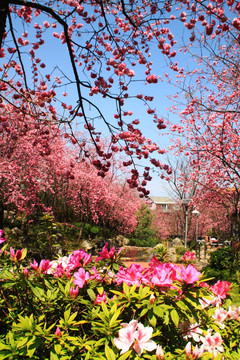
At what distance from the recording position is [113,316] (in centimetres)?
154

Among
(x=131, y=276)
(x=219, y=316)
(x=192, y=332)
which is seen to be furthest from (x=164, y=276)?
(x=219, y=316)

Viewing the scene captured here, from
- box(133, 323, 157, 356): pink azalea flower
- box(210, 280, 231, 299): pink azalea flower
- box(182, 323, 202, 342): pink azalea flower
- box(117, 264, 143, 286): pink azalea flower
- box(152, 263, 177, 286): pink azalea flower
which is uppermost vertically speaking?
box(152, 263, 177, 286): pink azalea flower

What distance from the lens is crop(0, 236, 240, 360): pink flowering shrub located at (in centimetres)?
151

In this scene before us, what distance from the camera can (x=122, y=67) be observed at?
15.0 ft

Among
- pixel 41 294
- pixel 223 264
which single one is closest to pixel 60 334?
pixel 41 294

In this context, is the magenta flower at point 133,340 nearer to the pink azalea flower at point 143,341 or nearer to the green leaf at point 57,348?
the pink azalea flower at point 143,341

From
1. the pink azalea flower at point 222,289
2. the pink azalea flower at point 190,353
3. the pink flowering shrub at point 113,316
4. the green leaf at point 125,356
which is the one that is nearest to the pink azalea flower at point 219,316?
the pink flowering shrub at point 113,316

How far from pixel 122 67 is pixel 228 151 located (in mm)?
8329

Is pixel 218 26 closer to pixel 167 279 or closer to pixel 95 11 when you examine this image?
pixel 95 11

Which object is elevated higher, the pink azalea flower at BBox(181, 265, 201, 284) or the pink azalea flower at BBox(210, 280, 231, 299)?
the pink azalea flower at BBox(181, 265, 201, 284)

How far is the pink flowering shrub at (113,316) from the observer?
1.51m

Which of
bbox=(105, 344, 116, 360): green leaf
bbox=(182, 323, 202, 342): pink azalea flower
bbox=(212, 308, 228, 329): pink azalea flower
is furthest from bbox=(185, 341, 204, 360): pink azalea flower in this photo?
bbox=(212, 308, 228, 329): pink azalea flower

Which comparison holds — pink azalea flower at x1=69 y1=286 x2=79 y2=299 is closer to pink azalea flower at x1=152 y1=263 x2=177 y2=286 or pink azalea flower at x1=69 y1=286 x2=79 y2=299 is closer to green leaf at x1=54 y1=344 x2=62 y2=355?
green leaf at x1=54 y1=344 x2=62 y2=355

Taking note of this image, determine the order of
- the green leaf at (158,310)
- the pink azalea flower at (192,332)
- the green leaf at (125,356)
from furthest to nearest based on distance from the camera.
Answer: the pink azalea flower at (192,332) < the green leaf at (158,310) < the green leaf at (125,356)
